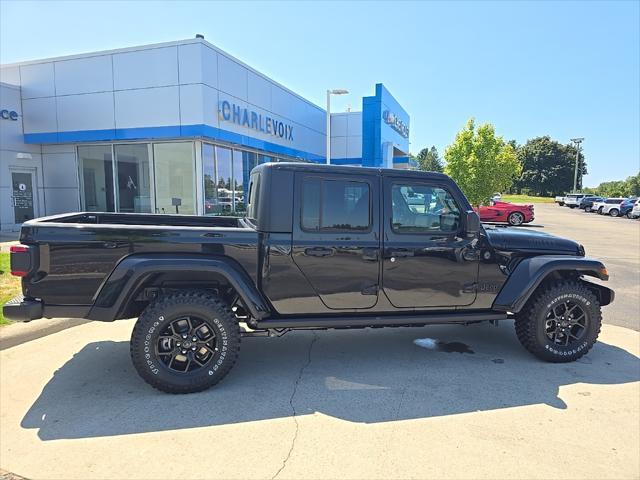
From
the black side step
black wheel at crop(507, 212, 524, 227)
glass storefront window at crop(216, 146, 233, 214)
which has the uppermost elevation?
glass storefront window at crop(216, 146, 233, 214)

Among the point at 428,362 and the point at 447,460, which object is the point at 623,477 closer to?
the point at 447,460

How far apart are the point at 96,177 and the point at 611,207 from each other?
40000 millimetres

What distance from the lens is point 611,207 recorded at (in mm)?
36656

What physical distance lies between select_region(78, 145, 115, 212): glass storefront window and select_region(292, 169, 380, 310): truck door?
1362cm

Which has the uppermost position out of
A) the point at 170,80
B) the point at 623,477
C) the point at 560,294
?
the point at 170,80

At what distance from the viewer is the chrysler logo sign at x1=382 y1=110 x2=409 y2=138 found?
25.2m

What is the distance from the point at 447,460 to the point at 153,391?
8.16ft

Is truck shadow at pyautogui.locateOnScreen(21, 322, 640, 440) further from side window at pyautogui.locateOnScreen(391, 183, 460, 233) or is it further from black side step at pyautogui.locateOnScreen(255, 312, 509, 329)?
side window at pyautogui.locateOnScreen(391, 183, 460, 233)

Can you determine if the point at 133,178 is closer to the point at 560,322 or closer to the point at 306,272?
the point at 306,272

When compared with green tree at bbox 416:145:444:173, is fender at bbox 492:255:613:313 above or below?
below

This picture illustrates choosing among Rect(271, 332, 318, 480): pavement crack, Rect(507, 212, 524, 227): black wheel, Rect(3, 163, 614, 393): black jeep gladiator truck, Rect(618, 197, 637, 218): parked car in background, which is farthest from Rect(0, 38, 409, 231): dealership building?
Rect(618, 197, 637, 218): parked car in background

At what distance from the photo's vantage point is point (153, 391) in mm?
3670

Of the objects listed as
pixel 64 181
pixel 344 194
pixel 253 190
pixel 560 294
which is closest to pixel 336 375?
pixel 344 194

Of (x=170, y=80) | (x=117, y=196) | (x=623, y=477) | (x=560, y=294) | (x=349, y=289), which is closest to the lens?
(x=623, y=477)
